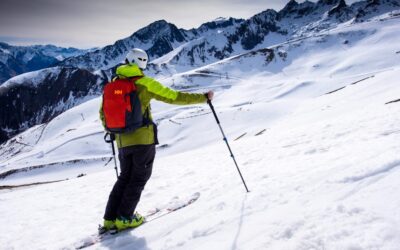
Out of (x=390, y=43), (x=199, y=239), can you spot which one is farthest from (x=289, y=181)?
(x=390, y=43)

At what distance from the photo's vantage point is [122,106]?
5906mm

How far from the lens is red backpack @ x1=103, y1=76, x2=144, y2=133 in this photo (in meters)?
5.88

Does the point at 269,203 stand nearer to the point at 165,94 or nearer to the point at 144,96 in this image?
the point at 165,94

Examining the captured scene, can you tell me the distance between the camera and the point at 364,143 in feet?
27.0

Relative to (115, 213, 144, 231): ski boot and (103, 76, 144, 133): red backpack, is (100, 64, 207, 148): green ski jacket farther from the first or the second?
(115, 213, 144, 231): ski boot

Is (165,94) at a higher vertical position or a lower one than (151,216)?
higher

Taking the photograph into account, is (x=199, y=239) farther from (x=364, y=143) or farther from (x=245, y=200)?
(x=364, y=143)

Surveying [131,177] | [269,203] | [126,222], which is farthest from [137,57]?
[269,203]

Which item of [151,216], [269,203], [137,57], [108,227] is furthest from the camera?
[151,216]

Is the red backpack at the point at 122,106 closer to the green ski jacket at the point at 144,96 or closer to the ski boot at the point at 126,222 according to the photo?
the green ski jacket at the point at 144,96

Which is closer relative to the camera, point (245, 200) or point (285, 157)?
point (245, 200)

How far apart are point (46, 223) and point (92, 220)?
1208 millimetres

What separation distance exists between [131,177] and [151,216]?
1.27 metres

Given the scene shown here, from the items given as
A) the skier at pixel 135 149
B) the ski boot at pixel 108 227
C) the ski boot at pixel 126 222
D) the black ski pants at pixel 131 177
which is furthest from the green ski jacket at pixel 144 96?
the ski boot at pixel 108 227
